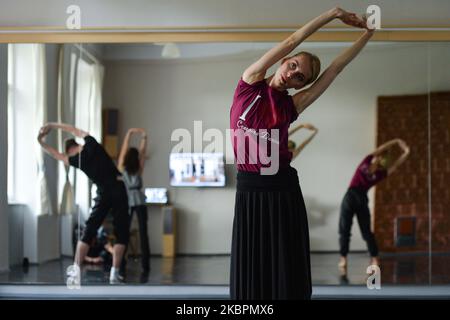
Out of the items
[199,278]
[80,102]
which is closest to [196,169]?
[199,278]

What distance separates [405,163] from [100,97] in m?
2.76

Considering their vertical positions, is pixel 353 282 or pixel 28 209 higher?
pixel 28 209

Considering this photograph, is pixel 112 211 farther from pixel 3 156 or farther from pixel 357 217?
pixel 357 217

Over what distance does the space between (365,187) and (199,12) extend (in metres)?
2.43

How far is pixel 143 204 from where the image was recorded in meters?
5.61

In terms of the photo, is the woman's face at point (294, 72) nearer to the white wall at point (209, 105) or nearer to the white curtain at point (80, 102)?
the white wall at point (209, 105)

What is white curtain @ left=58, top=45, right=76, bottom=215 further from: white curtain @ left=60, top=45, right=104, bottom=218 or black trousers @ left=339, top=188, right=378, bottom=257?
black trousers @ left=339, top=188, right=378, bottom=257

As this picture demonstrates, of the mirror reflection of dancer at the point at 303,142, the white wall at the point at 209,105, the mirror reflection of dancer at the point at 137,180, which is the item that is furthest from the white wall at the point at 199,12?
the mirror reflection of dancer at the point at 303,142

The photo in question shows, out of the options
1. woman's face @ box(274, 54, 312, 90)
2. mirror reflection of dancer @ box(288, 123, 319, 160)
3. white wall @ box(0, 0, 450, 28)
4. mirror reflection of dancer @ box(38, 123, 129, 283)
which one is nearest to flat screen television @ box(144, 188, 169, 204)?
mirror reflection of dancer @ box(38, 123, 129, 283)

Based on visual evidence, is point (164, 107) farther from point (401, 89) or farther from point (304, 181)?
point (401, 89)

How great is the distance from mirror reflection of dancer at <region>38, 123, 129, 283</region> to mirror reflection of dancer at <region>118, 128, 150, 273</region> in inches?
3.7

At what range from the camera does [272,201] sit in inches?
93.2
